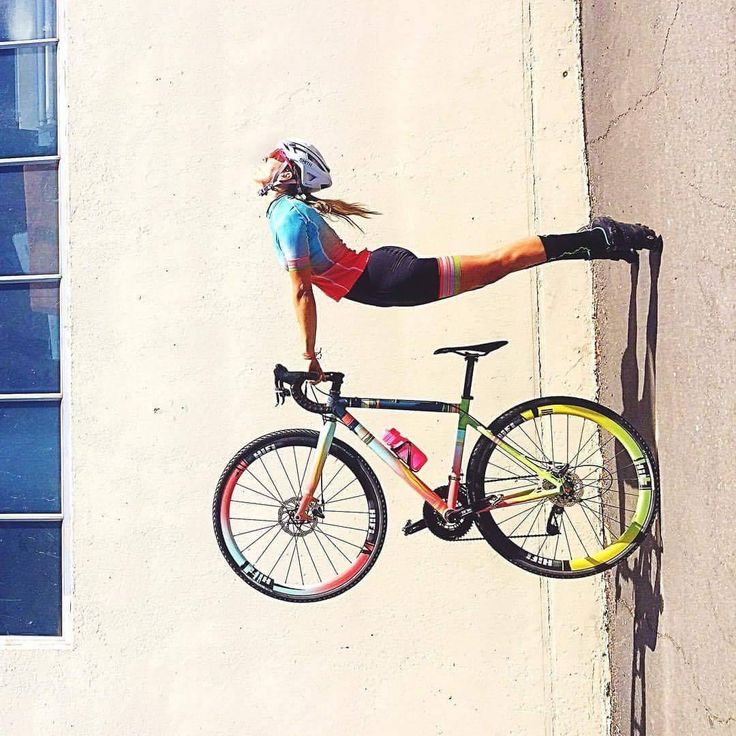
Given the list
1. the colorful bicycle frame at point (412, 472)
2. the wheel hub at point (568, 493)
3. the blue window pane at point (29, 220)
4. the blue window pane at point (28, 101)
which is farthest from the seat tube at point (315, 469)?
the blue window pane at point (28, 101)

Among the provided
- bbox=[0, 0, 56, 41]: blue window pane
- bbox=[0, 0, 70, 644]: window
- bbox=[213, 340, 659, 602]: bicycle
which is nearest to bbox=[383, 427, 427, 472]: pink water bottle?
bbox=[213, 340, 659, 602]: bicycle

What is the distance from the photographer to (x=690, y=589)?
296 centimetres

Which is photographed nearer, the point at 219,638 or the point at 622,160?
the point at 622,160

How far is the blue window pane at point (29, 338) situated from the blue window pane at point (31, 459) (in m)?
0.11

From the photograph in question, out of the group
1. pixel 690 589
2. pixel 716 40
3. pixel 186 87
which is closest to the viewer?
pixel 716 40

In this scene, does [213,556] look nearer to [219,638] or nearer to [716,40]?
[219,638]

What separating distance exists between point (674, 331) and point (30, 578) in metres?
3.11

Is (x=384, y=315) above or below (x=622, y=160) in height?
below

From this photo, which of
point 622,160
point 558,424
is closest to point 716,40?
point 622,160

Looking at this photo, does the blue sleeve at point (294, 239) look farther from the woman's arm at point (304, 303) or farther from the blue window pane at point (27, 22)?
the blue window pane at point (27, 22)

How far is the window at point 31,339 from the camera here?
4398 millimetres

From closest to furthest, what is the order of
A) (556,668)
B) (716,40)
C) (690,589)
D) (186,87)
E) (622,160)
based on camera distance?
(716,40) < (690,589) < (622,160) < (556,668) < (186,87)

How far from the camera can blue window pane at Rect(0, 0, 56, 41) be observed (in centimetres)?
452

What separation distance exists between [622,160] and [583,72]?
2.61 feet
